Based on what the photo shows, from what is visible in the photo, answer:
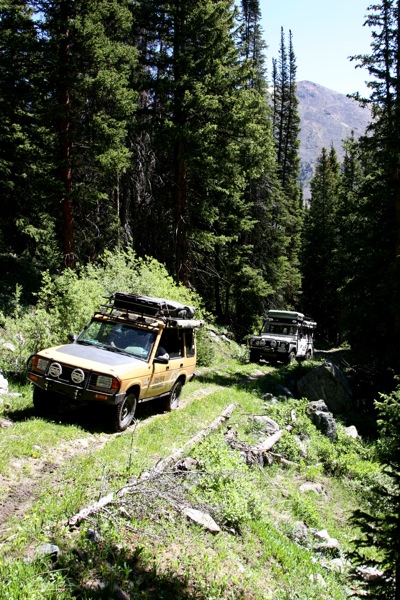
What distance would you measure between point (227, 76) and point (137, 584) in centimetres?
2173

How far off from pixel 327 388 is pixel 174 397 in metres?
7.80

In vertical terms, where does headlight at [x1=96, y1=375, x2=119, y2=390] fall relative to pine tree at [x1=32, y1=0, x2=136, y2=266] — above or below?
below

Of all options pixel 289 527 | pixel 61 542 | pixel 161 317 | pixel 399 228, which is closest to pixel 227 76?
pixel 399 228

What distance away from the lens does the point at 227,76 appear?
21641 millimetres

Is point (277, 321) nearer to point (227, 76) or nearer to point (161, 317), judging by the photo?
point (227, 76)

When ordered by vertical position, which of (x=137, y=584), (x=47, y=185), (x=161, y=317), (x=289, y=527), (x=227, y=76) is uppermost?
(x=227, y=76)

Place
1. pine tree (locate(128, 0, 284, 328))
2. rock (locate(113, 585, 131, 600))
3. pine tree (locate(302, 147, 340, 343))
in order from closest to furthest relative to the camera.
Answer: rock (locate(113, 585, 131, 600)) → pine tree (locate(128, 0, 284, 328)) → pine tree (locate(302, 147, 340, 343))

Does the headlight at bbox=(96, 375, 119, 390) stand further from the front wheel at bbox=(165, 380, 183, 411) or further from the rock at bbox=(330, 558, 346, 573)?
Result: the rock at bbox=(330, 558, 346, 573)

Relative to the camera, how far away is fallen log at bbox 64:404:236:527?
192 inches

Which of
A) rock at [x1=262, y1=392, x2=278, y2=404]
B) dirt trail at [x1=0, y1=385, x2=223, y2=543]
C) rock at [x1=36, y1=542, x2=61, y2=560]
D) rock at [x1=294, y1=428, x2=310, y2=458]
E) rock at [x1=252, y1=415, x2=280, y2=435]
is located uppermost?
rock at [x1=36, y1=542, x2=61, y2=560]

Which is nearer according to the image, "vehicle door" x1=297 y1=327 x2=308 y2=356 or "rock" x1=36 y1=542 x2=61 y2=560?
"rock" x1=36 y1=542 x2=61 y2=560

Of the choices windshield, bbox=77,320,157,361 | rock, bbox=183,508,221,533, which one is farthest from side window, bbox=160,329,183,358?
rock, bbox=183,508,221,533

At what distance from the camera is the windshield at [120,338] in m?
9.41

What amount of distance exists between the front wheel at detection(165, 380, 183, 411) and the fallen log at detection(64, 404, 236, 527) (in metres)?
1.38
